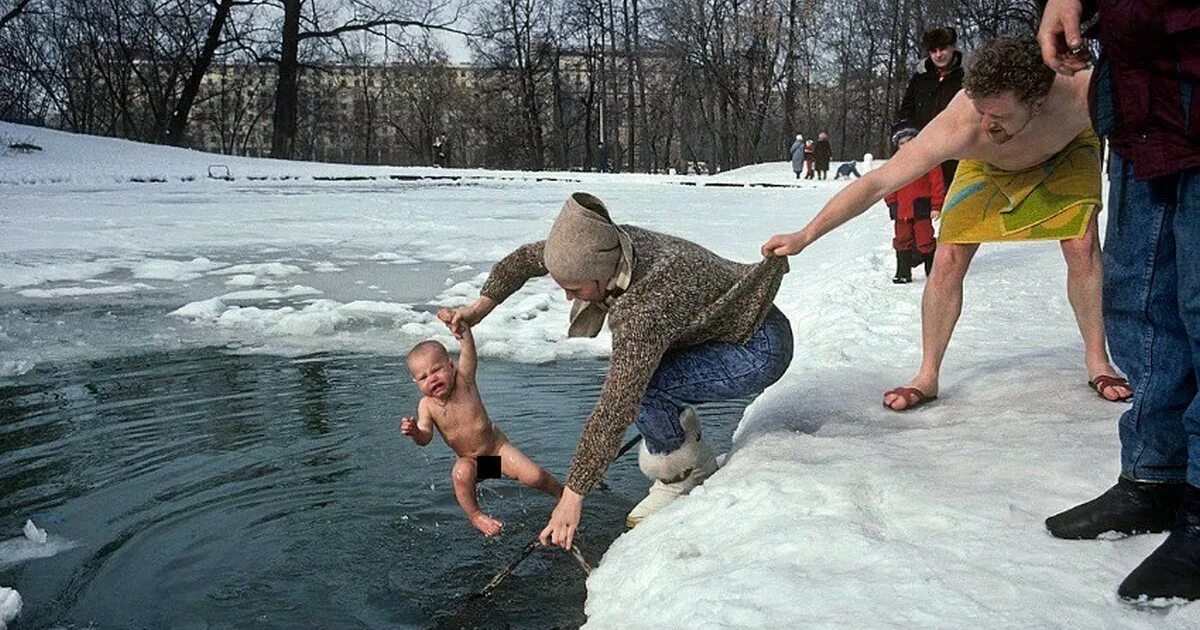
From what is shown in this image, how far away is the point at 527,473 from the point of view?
135 inches

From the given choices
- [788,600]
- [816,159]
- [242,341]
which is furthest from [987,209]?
[816,159]

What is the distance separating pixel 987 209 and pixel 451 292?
5.06 meters

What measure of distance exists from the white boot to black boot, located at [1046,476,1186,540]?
123 cm

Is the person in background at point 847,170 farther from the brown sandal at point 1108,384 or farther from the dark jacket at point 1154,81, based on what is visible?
the dark jacket at point 1154,81

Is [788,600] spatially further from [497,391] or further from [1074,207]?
[497,391]

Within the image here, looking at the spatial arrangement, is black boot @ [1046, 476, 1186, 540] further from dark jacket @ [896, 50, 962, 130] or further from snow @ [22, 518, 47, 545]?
dark jacket @ [896, 50, 962, 130]

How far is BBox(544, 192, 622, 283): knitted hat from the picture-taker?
2.68m

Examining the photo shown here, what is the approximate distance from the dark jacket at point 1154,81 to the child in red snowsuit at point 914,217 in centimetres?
442

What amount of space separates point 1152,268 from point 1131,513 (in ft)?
1.76

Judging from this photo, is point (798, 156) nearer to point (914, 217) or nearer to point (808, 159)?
point (808, 159)

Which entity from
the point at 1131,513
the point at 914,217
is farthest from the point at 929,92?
the point at 1131,513

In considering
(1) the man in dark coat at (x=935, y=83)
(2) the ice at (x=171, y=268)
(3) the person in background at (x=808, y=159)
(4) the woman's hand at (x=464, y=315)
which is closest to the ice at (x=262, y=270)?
(2) the ice at (x=171, y=268)

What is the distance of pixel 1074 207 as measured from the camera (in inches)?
139

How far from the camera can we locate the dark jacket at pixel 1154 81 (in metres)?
1.91
